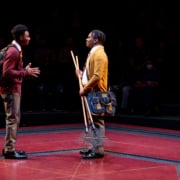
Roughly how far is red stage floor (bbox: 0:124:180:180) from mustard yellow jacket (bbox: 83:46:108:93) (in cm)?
94

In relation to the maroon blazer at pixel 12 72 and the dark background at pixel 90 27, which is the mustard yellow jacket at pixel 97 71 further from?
the dark background at pixel 90 27

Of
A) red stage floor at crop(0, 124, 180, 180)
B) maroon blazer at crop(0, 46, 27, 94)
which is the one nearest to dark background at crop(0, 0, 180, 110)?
red stage floor at crop(0, 124, 180, 180)

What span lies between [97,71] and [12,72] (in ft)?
3.56

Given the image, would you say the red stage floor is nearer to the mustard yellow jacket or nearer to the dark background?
the mustard yellow jacket

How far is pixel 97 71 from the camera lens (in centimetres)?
694

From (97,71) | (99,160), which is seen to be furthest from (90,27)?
(99,160)

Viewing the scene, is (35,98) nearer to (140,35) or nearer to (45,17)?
(45,17)

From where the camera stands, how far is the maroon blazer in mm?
6816

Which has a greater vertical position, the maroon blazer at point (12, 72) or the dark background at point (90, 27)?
the dark background at point (90, 27)

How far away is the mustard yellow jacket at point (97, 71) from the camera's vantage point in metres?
6.94

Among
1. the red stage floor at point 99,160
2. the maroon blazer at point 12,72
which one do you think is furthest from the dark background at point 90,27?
the maroon blazer at point 12,72

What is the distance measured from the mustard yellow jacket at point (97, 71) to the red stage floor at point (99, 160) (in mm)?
942

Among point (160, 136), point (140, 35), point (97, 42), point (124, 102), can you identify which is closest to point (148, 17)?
point (140, 35)

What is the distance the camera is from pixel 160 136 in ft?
32.4
